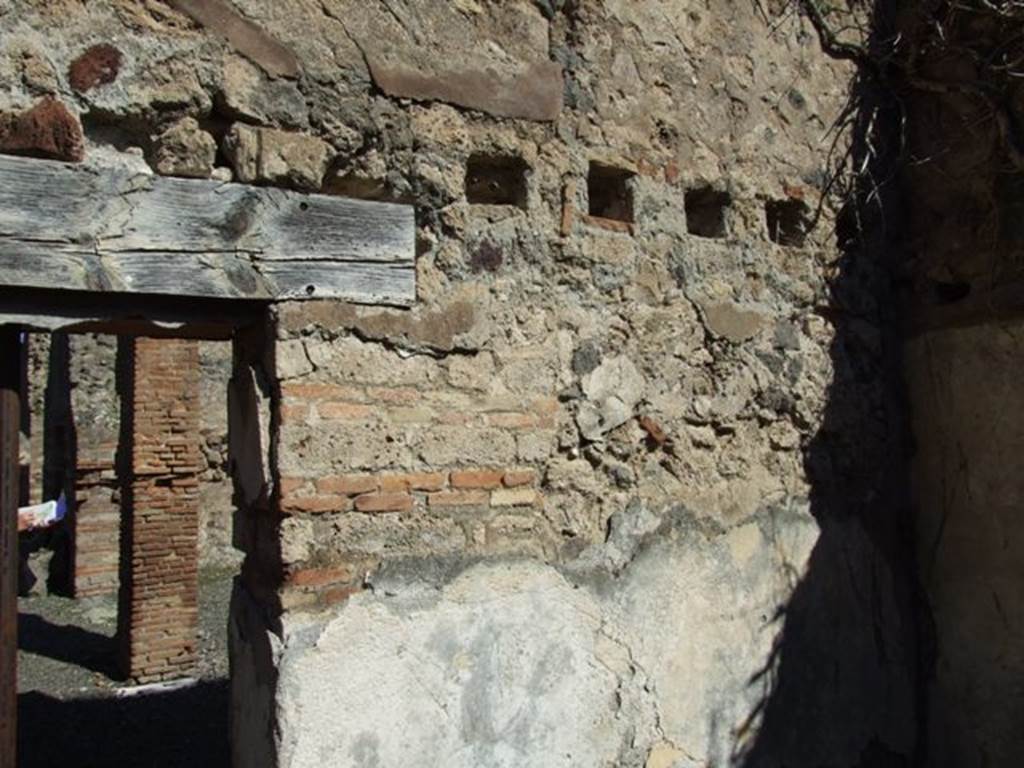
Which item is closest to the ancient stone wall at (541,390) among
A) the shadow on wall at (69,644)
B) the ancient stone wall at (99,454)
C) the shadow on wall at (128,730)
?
the shadow on wall at (128,730)

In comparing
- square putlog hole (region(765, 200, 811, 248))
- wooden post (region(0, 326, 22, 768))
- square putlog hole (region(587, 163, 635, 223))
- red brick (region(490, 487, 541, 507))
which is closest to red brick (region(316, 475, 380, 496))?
red brick (region(490, 487, 541, 507))

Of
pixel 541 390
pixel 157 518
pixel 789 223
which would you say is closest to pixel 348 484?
pixel 541 390

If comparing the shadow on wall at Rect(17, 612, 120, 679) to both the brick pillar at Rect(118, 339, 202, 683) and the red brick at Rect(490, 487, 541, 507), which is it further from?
the red brick at Rect(490, 487, 541, 507)

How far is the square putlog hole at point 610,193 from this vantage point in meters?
3.13

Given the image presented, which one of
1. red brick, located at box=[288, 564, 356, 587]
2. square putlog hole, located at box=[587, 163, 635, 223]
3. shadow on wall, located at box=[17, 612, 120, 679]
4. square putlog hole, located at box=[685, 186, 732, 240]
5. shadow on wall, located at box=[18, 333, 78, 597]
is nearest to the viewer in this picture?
red brick, located at box=[288, 564, 356, 587]

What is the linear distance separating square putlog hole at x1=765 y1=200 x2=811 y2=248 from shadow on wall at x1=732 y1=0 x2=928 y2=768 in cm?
23

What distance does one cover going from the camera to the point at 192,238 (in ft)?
7.66

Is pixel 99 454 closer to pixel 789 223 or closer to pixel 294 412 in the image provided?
pixel 789 223

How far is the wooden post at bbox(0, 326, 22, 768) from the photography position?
222cm

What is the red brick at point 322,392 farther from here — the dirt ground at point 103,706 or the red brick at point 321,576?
the dirt ground at point 103,706

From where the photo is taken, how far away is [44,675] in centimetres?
786

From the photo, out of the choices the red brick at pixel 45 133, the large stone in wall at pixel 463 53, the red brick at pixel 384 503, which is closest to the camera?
the red brick at pixel 45 133

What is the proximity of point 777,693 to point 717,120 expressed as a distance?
2.06 meters

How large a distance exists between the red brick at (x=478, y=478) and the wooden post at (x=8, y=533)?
111cm
